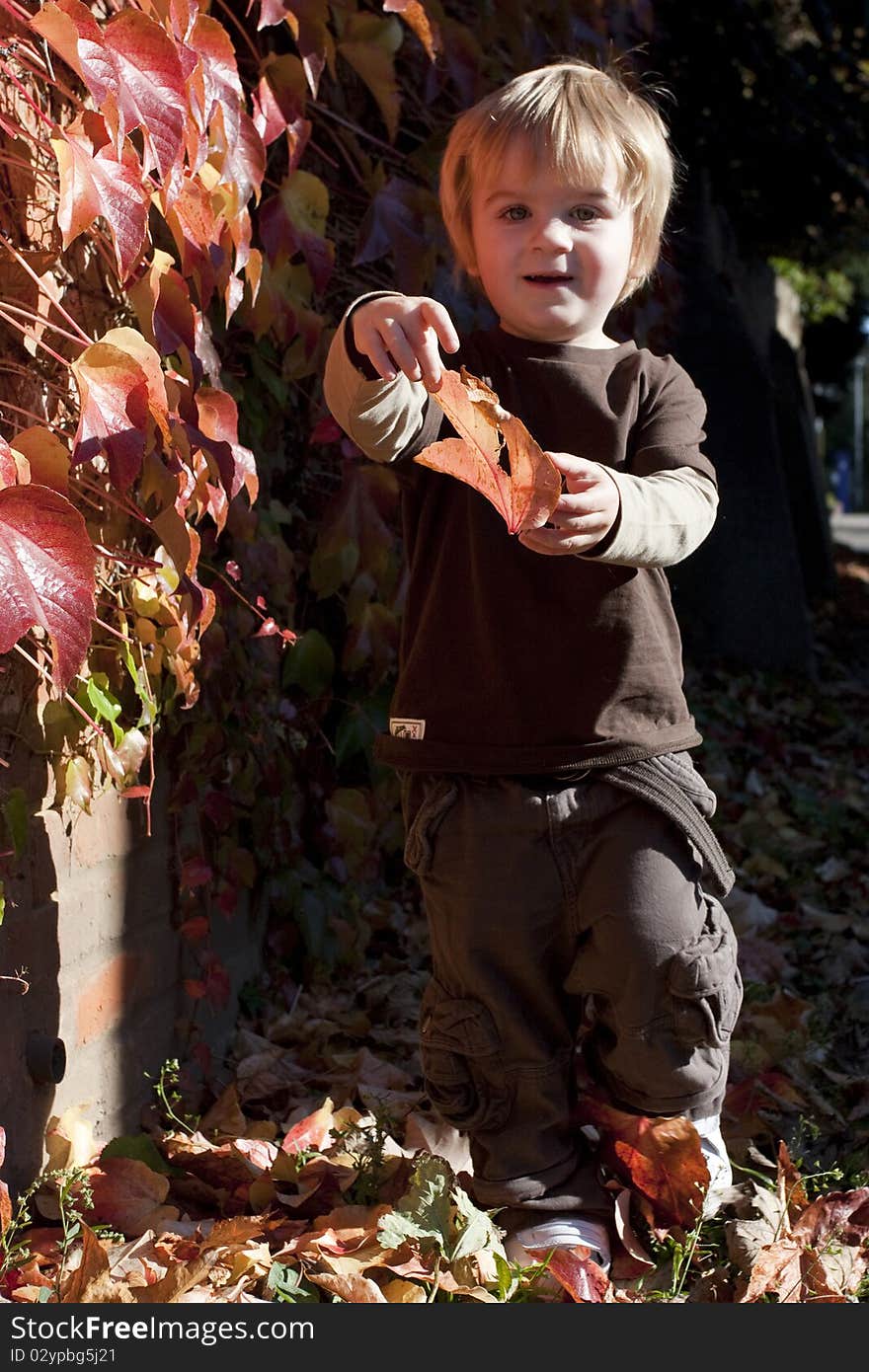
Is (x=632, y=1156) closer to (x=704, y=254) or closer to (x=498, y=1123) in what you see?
(x=498, y=1123)

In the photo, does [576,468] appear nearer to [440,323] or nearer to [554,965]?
[440,323]

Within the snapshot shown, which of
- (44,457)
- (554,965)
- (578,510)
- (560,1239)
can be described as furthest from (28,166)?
(560,1239)

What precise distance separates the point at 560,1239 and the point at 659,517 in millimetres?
858

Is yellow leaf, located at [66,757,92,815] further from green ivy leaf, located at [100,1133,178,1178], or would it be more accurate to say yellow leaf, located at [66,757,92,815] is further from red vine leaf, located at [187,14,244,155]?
red vine leaf, located at [187,14,244,155]

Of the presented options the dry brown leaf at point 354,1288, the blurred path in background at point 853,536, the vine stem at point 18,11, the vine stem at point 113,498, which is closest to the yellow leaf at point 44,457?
the vine stem at point 113,498

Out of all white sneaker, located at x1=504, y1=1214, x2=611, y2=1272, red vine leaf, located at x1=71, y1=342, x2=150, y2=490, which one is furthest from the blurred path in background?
red vine leaf, located at x1=71, y1=342, x2=150, y2=490

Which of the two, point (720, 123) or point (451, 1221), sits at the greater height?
point (720, 123)

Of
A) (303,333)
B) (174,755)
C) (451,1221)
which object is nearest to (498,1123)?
(451,1221)

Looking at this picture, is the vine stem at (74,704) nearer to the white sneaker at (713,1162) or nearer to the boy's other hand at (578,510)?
the boy's other hand at (578,510)

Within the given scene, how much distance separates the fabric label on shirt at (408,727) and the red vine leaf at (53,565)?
1.91ft

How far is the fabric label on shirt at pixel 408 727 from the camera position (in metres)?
1.73

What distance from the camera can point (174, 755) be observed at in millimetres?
2115

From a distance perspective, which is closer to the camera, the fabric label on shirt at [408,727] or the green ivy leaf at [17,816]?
the green ivy leaf at [17,816]

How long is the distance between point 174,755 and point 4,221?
2.71ft
